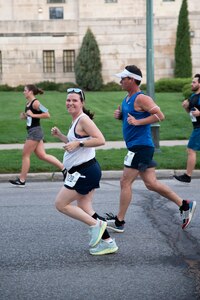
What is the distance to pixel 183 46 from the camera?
3912 cm

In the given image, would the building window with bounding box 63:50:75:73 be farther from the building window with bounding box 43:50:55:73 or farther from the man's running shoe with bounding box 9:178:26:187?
the man's running shoe with bounding box 9:178:26:187

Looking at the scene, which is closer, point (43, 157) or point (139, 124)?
point (139, 124)

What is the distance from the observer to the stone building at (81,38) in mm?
40281

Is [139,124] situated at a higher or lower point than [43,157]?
higher

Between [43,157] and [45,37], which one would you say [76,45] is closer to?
[45,37]

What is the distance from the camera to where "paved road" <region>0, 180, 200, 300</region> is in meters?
4.91

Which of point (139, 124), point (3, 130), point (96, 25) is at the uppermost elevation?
point (96, 25)

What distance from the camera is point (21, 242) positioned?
6.57 m

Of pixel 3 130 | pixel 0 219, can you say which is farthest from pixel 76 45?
pixel 0 219

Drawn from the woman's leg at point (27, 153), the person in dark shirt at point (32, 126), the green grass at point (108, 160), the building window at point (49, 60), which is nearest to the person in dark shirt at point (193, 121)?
the green grass at point (108, 160)

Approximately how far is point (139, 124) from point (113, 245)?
1.40 meters

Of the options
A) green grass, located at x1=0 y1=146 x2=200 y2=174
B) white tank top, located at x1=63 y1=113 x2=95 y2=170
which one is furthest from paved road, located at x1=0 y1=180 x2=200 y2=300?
green grass, located at x1=0 y1=146 x2=200 y2=174

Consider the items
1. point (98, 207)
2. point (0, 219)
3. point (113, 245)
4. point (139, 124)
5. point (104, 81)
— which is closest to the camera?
point (113, 245)

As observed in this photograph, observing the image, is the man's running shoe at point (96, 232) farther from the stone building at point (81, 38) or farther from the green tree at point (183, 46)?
the stone building at point (81, 38)
